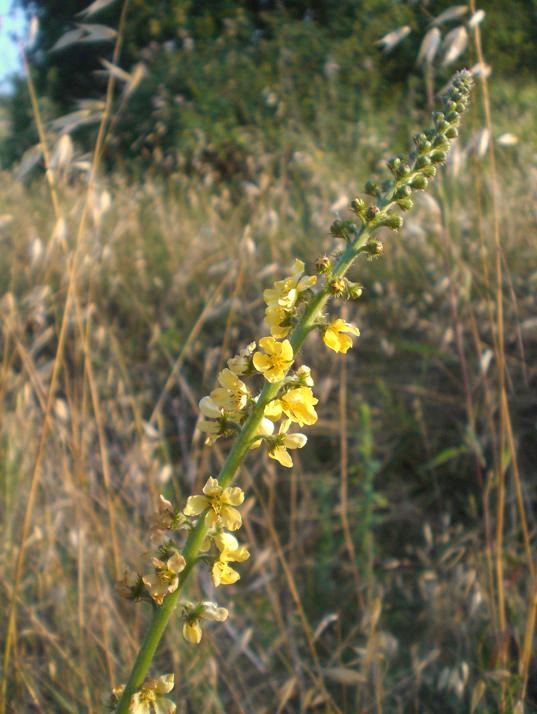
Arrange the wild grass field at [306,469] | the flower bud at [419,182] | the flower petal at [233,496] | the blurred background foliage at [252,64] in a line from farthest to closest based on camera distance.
Result: the blurred background foliage at [252,64]
the wild grass field at [306,469]
the flower bud at [419,182]
the flower petal at [233,496]

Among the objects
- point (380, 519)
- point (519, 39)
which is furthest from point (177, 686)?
point (519, 39)

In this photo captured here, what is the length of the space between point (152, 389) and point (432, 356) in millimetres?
1307

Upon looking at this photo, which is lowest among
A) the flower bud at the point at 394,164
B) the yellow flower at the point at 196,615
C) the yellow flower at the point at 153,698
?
the yellow flower at the point at 153,698

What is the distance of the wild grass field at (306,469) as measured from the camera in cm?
174

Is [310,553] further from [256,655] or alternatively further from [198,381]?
[198,381]

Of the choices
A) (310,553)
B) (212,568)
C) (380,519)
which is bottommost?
(310,553)

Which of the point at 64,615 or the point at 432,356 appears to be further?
the point at 432,356

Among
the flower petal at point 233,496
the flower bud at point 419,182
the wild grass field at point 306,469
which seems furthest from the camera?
the wild grass field at point 306,469

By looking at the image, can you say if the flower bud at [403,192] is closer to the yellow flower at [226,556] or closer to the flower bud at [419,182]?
the flower bud at [419,182]

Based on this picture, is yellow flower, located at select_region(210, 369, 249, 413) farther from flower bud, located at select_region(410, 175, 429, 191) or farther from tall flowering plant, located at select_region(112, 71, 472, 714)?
flower bud, located at select_region(410, 175, 429, 191)

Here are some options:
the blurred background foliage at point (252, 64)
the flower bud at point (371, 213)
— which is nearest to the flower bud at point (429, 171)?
the flower bud at point (371, 213)

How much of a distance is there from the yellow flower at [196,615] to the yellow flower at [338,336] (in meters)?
0.33

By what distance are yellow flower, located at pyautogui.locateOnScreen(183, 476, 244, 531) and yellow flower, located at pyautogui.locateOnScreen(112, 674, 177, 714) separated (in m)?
0.18

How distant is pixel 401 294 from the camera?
3.63 m
